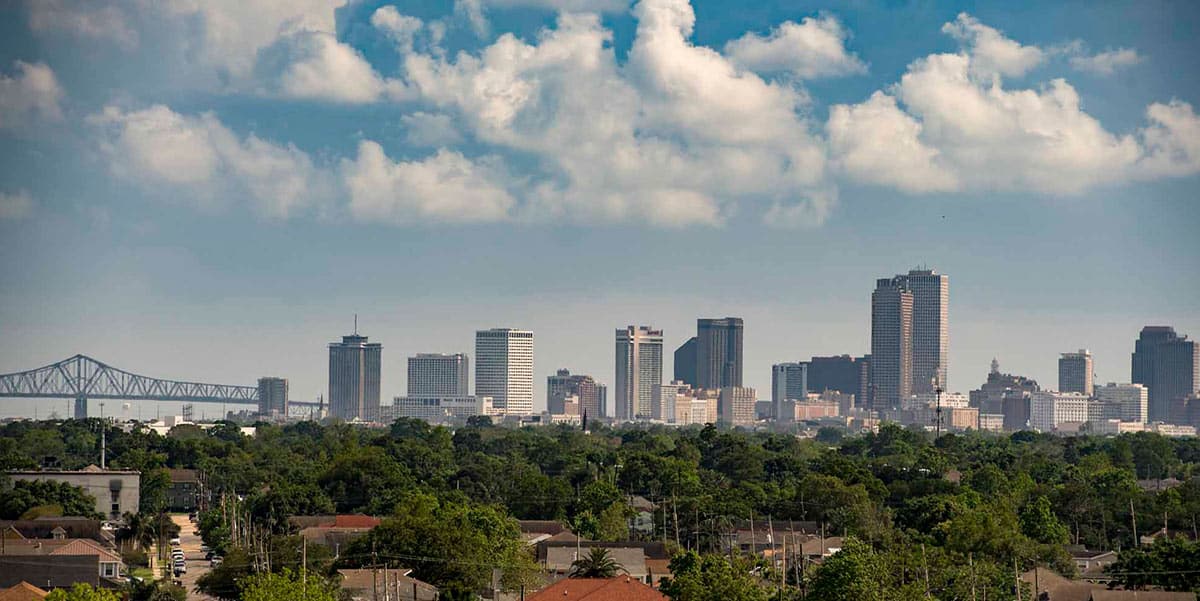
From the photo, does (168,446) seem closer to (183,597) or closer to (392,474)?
(392,474)

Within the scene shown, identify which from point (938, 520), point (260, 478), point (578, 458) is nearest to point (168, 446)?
point (260, 478)

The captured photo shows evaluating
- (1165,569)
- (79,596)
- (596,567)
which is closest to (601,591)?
(596,567)

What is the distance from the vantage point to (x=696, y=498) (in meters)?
85.8

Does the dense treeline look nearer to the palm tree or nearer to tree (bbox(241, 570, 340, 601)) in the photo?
the palm tree

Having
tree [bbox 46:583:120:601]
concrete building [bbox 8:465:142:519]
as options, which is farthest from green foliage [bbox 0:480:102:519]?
tree [bbox 46:583:120:601]

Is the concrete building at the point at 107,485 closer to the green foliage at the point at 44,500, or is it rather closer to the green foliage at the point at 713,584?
the green foliage at the point at 44,500

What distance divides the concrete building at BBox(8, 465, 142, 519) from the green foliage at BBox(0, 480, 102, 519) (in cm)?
245

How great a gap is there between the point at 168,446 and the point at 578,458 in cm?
3767

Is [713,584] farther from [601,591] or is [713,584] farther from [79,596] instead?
[79,596]

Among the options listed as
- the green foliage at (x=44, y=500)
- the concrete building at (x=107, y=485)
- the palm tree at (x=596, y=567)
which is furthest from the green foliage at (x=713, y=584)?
the concrete building at (x=107, y=485)

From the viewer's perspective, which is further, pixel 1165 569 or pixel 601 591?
pixel 1165 569

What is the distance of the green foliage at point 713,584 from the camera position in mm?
46125

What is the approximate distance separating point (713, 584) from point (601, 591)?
12.5 feet

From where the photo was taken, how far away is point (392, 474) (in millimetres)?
93750
